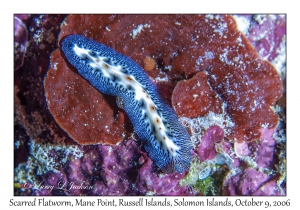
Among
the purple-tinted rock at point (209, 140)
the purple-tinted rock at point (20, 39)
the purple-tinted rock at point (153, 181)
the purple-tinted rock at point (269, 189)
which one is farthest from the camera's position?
the purple-tinted rock at point (20, 39)

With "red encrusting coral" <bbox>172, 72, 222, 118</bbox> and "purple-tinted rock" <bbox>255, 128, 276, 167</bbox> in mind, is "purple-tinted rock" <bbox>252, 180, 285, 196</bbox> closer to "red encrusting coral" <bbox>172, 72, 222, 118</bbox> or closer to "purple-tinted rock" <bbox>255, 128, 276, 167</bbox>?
"purple-tinted rock" <bbox>255, 128, 276, 167</bbox>

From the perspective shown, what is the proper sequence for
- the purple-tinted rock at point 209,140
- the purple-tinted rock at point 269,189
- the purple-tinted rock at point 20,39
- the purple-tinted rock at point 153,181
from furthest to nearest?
the purple-tinted rock at point 20,39 → the purple-tinted rock at point 269,189 → the purple-tinted rock at point 209,140 → the purple-tinted rock at point 153,181

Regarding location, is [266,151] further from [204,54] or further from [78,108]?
[78,108]

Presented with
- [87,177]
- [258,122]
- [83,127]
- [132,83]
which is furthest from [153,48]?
[87,177]

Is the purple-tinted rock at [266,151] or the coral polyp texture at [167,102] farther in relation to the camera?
the purple-tinted rock at [266,151]

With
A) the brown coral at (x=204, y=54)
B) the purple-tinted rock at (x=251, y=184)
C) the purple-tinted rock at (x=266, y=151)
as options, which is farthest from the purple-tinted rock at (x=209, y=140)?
the purple-tinted rock at (x=266, y=151)

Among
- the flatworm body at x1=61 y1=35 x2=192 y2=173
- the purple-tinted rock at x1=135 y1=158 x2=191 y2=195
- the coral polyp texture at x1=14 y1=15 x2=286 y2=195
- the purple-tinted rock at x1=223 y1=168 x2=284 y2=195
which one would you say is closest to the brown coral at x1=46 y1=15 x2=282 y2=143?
the coral polyp texture at x1=14 y1=15 x2=286 y2=195

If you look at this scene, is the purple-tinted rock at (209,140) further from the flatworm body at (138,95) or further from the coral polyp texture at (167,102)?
the flatworm body at (138,95)
